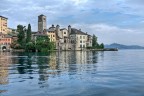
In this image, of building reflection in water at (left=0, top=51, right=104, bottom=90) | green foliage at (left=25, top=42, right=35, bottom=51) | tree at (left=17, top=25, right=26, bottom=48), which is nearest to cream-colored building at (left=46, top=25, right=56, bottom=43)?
tree at (left=17, top=25, right=26, bottom=48)

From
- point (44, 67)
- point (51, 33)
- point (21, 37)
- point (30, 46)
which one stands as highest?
point (51, 33)

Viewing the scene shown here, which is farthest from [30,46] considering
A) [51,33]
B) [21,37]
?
[51,33]

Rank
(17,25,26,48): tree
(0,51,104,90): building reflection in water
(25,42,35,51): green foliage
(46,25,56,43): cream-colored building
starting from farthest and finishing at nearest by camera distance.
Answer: (46,25,56,43): cream-colored building → (17,25,26,48): tree → (25,42,35,51): green foliage → (0,51,104,90): building reflection in water

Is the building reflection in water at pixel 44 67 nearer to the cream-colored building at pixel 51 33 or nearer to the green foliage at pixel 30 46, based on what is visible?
the green foliage at pixel 30 46

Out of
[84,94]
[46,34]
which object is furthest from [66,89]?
[46,34]

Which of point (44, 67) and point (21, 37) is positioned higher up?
point (21, 37)

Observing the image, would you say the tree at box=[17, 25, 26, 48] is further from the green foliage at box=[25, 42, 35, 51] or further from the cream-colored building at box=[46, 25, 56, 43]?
the cream-colored building at box=[46, 25, 56, 43]

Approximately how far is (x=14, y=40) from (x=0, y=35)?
9.31 m

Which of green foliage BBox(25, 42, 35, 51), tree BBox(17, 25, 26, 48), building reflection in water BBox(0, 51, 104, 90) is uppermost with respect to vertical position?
tree BBox(17, 25, 26, 48)

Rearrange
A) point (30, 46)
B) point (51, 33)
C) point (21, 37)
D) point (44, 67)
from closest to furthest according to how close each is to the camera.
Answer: point (44, 67) < point (30, 46) < point (21, 37) < point (51, 33)

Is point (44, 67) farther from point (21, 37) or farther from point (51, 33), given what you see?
point (51, 33)

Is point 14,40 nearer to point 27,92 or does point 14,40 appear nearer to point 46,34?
point 46,34

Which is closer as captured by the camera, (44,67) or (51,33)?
(44,67)

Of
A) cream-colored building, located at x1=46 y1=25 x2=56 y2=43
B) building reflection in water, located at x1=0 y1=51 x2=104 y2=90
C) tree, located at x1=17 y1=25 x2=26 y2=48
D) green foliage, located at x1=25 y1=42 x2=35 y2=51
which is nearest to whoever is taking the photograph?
building reflection in water, located at x1=0 y1=51 x2=104 y2=90
